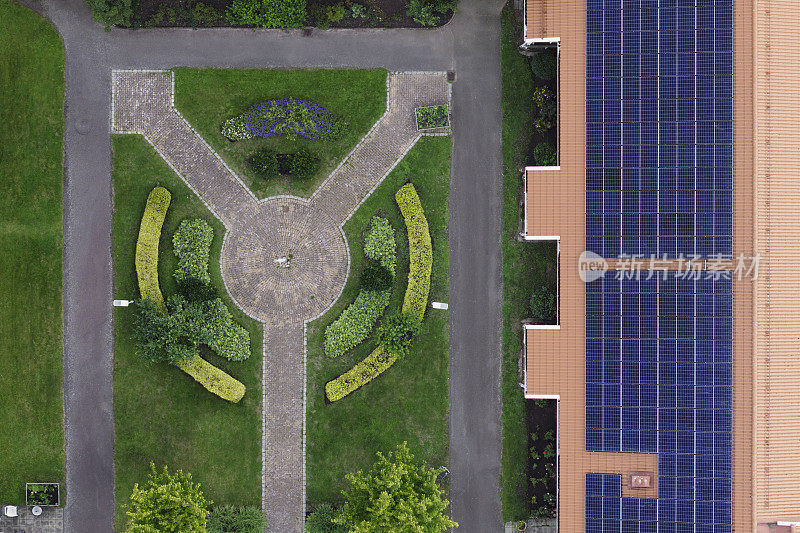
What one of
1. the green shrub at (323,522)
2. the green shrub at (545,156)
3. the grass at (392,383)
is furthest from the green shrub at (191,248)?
the green shrub at (545,156)

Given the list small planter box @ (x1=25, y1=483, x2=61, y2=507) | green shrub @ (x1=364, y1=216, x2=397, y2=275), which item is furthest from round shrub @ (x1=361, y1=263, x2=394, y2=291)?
small planter box @ (x1=25, y1=483, x2=61, y2=507)

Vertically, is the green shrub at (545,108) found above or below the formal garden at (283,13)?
below

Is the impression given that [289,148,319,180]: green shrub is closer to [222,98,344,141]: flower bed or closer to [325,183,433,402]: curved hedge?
[222,98,344,141]: flower bed

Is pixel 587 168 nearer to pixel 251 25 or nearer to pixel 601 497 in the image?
pixel 601 497

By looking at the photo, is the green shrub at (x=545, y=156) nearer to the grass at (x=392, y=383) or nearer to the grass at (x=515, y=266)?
the grass at (x=515, y=266)

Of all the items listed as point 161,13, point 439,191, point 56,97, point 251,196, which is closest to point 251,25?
point 161,13

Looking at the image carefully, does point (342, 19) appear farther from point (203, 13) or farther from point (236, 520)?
point (236, 520)

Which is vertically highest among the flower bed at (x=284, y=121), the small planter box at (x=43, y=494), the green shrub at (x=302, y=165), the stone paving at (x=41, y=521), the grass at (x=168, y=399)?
the flower bed at (x=284, y=121)
